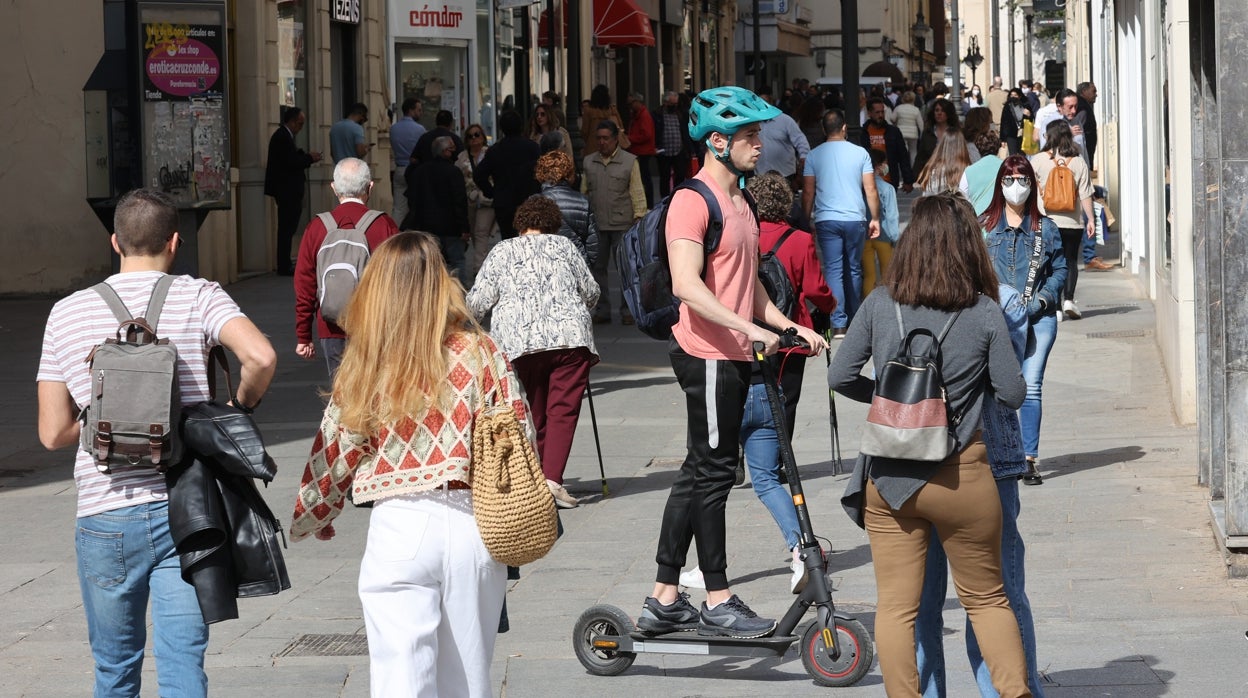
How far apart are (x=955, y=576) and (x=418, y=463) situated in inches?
59.1

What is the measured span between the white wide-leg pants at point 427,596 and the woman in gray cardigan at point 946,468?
3.59ft

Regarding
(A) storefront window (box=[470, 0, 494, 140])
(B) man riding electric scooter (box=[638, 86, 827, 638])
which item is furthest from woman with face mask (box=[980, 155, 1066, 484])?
(A) storefront window (box=[470, 0, 494, 140])

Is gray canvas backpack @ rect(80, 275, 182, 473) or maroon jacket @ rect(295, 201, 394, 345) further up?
maroon jacket @ rect(295, 201, 394, 345)

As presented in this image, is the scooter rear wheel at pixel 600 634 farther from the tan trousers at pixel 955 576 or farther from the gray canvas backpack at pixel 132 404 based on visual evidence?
the gray canvas backpack at pixel 132 404

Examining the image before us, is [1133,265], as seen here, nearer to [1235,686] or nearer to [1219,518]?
[1219,518]

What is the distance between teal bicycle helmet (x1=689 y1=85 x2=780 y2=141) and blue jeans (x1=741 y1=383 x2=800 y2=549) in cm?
107

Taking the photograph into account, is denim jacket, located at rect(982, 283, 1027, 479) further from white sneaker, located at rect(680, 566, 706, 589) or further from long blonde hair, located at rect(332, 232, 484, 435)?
white sneaker, located at rect(680, 566, 706, 589)

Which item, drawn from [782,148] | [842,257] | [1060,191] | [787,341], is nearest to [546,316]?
[787,341]

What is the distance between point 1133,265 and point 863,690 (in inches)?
570

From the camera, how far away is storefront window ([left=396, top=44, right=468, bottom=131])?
2708 cm

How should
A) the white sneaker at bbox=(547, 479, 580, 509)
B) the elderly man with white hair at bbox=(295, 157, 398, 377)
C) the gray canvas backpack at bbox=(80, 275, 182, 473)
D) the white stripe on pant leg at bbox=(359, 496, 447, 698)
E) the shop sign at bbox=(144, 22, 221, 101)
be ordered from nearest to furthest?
the white stripe on pant leg at bbox=(359, 496, 447, 698) → the gray canvas backpack at bbox=(80, 275, 182, 473) → the white sneaker at bbox=(547, 479, 580, 509) → the elderly man with white hair at bbox=(295, 157, 398, 377) → the shop sign at bbox=(144, 22, 221, 101)

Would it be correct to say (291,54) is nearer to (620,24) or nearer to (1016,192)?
(620,24)

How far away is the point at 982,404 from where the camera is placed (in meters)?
4.89

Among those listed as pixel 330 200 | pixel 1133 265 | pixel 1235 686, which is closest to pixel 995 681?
pixel 1235 686
